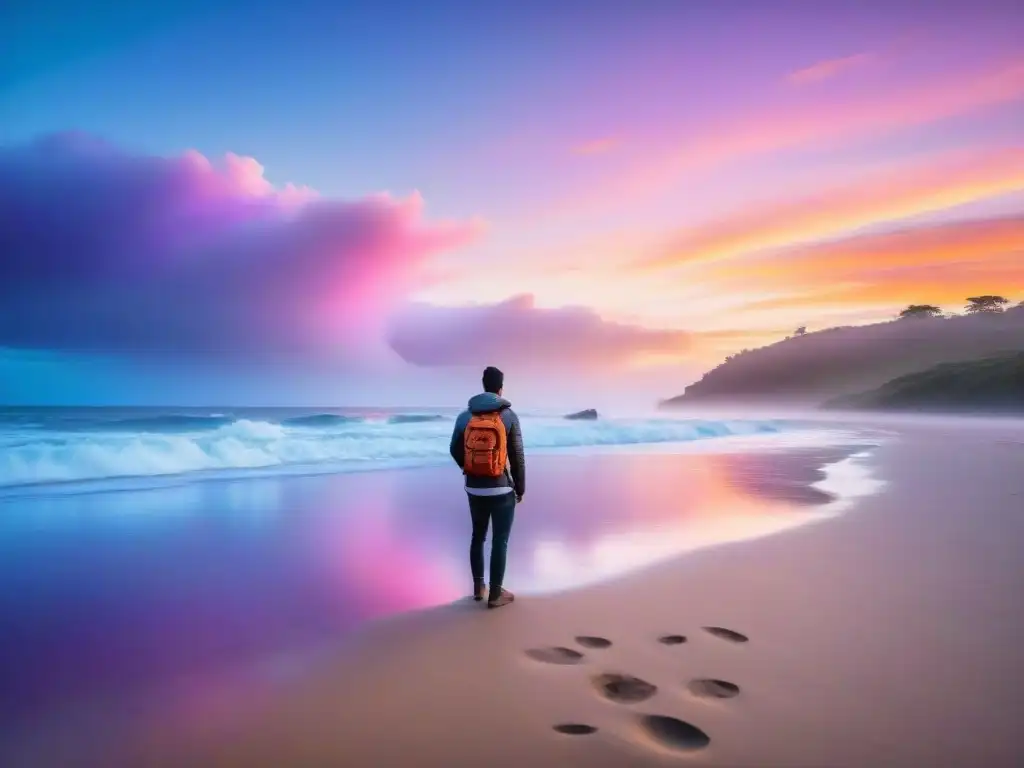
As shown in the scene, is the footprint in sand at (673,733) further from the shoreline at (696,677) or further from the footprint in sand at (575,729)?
the footprint in sand at (575,729)

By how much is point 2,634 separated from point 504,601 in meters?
3.87

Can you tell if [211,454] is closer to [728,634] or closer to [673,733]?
[728,634]

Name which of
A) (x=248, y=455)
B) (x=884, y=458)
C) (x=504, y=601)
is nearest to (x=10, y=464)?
(x=248, y=455)

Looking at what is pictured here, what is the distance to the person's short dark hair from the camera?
5559 millimetres

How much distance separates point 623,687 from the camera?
12.5ft

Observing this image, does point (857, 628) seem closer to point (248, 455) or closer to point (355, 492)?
point (355, 492)

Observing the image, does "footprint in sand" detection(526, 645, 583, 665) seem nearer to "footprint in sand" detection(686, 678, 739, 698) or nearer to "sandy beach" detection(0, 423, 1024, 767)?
"sandy beach" detection(0, 423, 1024, 767)

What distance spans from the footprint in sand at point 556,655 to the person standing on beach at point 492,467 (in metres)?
1.05

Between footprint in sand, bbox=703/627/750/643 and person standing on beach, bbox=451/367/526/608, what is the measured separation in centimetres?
171

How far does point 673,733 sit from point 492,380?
311 cm

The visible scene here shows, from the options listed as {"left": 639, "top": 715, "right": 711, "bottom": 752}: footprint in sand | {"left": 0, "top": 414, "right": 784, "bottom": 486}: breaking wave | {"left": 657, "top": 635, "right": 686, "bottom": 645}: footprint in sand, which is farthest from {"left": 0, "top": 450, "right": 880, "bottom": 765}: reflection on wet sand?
{"left": 0, "top": 414, "right": 784, "bottom": 486}: breaking wave

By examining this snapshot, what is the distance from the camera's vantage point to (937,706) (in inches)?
137

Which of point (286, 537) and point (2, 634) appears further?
point (286, 537)

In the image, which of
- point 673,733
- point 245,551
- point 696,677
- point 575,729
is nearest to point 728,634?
point 696,677
